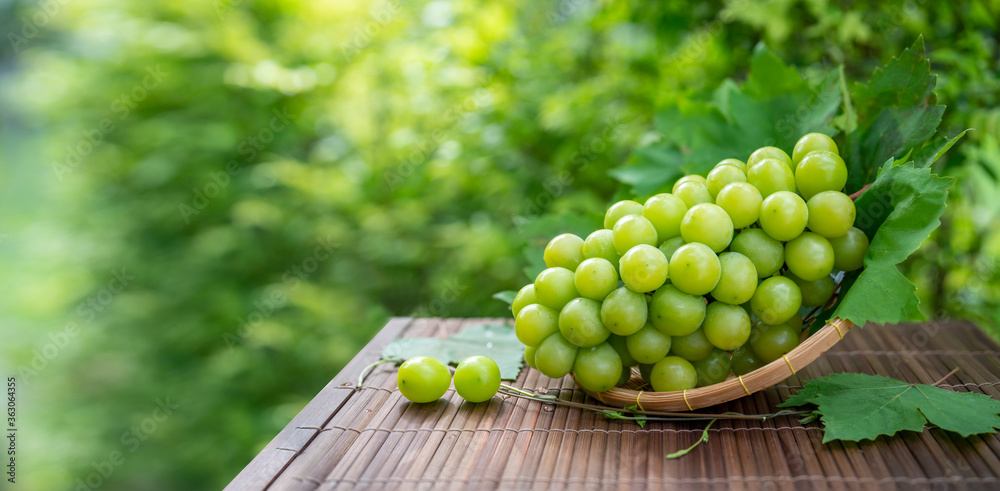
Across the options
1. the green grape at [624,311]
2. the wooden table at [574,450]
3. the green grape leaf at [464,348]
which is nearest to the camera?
the wooden table at [574,450]

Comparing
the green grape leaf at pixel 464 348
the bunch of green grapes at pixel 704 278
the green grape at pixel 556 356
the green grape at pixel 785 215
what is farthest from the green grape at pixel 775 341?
the green grape leaf at pixel 464 348

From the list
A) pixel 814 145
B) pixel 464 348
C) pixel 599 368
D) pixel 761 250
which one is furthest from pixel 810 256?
pixel 464 348

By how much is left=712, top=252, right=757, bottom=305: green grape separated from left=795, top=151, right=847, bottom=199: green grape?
0.38ft

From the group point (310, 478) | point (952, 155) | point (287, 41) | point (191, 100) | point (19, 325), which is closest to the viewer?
point (310, 478)

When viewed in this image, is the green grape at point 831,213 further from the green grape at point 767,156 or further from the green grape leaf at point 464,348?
the green grape leaf at point 464,348

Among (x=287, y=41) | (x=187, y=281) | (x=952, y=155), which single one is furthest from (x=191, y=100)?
(x=952, y=155)

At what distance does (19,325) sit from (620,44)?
3.08 meters

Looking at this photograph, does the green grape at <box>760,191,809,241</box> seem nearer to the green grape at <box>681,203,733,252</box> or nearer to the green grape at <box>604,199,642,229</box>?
the green grape at <box>681,203,733,252</box>

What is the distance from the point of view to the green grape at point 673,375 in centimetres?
69

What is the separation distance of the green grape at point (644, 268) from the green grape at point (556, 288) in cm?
7

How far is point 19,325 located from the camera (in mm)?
3039

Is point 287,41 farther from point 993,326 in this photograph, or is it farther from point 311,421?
point 993,326

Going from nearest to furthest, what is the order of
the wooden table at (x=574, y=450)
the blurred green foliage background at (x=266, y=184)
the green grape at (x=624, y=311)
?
1. the wooden table at (x=574, y=450)
2. the green grape at (x=624, y=311)
3. the blurred green foliage background at (x=266, y=184)

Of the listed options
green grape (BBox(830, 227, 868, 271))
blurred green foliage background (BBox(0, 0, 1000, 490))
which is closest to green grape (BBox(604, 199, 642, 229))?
green grape (BBox(830, 227, 868, 271))
